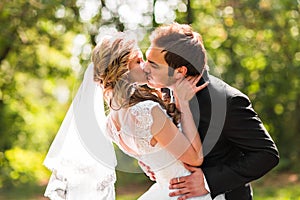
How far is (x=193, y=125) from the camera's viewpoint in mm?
3381

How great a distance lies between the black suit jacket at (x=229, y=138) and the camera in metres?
3.36

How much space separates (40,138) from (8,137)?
4.13ft

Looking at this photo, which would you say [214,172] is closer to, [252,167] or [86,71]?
[252,167]

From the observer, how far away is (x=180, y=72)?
133 inches

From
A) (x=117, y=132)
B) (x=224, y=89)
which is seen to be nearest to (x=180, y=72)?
(x=224, y=89)

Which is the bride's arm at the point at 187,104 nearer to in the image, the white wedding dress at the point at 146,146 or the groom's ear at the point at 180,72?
the groom's ear at the point at 180,72

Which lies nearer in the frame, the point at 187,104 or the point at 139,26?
the point at 187,104

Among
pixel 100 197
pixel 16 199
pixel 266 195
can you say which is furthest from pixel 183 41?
pixel 16 199

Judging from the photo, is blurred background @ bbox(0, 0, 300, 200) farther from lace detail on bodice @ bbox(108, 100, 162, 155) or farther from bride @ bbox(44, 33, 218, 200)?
lace detail on bodice @ bbox(108, 100, 162, 155)

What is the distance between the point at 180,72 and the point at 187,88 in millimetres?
93

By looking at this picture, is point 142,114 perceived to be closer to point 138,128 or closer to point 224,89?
point 138,128

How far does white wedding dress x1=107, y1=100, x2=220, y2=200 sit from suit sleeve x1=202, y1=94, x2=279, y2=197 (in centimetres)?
13

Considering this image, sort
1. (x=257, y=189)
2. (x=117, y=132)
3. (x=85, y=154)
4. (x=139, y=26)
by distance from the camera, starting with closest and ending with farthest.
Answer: (x=117, y=132) → (x=85, y=154) → (x=139, y=26) → (x=257, y=189)

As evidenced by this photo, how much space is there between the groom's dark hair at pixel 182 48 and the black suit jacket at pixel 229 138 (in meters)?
0.10
